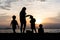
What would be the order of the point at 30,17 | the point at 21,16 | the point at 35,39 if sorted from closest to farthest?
the point at 35,39 < the point at 21,16 < the point at 30,17

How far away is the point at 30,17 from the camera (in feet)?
74.2

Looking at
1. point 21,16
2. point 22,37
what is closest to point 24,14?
point 21,16

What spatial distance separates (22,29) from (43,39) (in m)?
3.83

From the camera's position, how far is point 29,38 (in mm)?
17734

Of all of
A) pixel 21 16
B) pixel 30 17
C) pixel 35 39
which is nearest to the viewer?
pixel 35 39

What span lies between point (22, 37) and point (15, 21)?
4.07 meters

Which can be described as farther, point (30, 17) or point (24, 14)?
point (30, 17)

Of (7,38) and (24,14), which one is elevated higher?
(24,14)

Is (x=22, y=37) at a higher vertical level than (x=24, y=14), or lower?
lower

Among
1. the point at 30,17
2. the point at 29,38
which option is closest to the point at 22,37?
the point at 29,38

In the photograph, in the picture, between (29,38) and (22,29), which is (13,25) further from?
(29,38)

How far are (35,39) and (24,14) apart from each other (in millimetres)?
4166

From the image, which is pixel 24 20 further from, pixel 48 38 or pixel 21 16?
pixel 48 38

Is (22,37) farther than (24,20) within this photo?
No
